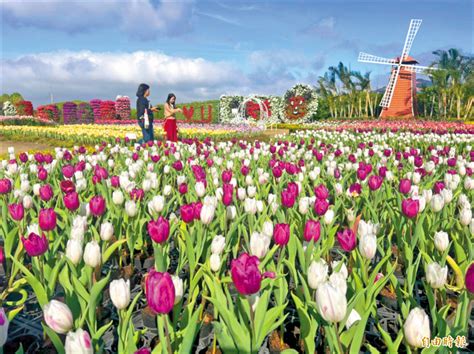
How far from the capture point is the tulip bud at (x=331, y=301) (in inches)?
55.7

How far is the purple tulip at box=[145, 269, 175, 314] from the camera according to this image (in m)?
1.38

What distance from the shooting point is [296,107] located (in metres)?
35.6

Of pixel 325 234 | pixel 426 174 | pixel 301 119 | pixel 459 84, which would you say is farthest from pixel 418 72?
pixel 325 234

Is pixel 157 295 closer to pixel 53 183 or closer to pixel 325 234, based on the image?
pixel 325 234

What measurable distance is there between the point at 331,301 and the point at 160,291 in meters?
0.62

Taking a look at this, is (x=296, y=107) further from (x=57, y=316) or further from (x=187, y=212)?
(x=57, y=316)

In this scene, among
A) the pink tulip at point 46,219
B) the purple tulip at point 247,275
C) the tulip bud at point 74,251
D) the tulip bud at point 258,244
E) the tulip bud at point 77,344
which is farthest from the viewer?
the pink tulip at point 46,219

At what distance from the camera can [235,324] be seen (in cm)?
160

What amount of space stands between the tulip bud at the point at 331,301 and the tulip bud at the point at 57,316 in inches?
38.3

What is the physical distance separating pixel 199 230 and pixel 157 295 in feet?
4.27

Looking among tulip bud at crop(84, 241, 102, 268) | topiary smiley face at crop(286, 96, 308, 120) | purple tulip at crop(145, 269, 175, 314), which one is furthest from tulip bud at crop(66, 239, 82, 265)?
topiary smiley face at crop(286, 96, 308, 120)

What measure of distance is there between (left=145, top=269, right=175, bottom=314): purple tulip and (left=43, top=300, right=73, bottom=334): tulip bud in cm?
39

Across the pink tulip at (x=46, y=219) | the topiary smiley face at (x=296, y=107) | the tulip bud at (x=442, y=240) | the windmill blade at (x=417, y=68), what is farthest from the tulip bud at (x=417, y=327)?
the windmill blade at (x=417, y=68)

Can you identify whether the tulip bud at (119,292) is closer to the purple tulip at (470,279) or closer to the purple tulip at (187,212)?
the purple tulip at (187,212)
